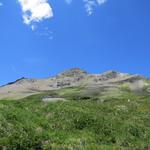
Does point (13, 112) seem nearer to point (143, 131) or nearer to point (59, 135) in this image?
point (59, 135)

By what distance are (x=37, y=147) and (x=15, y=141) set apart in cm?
101

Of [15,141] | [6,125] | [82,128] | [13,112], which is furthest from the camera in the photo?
[82,128]

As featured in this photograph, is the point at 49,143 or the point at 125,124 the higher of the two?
the point at 125,124

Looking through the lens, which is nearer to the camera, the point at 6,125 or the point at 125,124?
the point at 6,125

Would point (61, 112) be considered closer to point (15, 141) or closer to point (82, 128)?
point (82, 128)

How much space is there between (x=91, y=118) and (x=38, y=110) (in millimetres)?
3666

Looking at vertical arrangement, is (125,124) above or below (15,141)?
above

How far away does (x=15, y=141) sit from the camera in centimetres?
1861

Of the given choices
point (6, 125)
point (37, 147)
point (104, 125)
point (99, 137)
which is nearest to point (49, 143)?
point (37, 147)

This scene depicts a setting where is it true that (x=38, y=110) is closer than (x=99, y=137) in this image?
No

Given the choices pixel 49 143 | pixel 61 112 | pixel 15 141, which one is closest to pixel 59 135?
pixel 49 143

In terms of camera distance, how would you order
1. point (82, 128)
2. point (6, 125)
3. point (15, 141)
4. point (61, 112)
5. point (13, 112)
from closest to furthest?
point (15, 141) → point (6, 125) → point (13, 112) → point (82, 128) → point (61, 112)

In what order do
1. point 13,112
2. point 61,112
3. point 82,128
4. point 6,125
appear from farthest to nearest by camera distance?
point 61,112, point 82,128, point 13,112, point 6,125

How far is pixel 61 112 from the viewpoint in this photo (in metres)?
25.6
